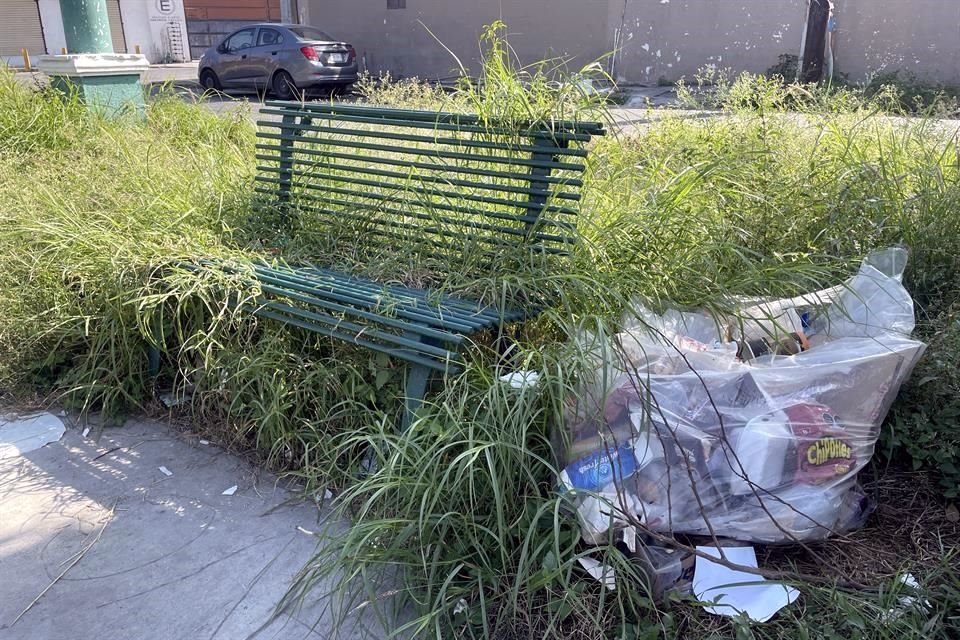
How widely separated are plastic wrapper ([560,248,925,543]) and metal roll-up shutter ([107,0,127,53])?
25559 millimetres

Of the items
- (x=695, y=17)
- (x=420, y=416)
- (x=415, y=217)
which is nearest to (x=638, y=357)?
(x=420, y=416)

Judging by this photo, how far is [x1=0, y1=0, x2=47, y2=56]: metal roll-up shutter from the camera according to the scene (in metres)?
22.8

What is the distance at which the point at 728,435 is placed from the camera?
2240mm

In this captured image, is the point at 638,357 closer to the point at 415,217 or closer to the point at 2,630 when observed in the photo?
the point at 415,217

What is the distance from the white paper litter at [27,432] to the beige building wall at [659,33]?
32.8 ft

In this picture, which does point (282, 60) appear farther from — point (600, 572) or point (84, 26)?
point (600, 572)

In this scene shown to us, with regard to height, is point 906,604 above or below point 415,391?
below

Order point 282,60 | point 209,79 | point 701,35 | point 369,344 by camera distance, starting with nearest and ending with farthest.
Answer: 1. point 369,344
2. point 282,60
3. point 701,35
4. point 209,79

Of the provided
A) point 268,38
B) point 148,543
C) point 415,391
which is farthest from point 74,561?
point 268,38

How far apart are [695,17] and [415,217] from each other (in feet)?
43.4

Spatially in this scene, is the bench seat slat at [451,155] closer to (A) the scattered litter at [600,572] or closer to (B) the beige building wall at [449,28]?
(A) the scattered litter at [600,572]

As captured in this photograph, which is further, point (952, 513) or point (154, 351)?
point (154, 351)

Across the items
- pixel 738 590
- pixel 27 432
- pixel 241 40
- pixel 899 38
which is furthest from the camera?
pixel 241 40

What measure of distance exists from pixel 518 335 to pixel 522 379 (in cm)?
51
